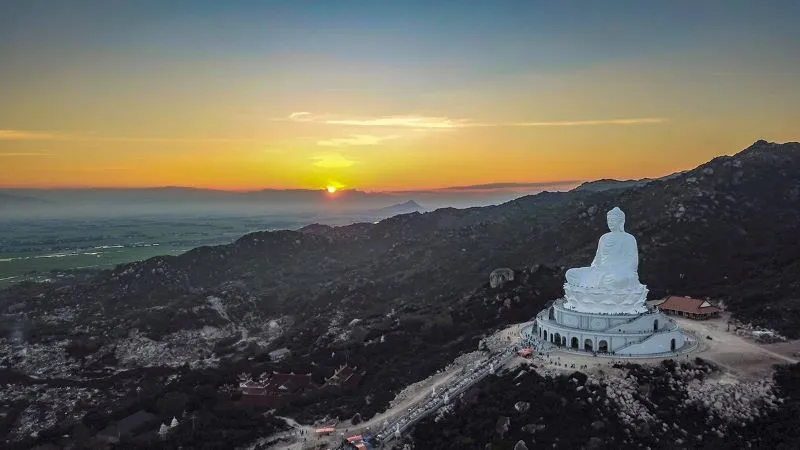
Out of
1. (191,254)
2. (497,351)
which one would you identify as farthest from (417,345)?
(191,254)

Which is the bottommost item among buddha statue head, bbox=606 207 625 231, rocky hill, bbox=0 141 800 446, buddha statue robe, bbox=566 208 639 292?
rocky hill, bbox=0 141 800 446

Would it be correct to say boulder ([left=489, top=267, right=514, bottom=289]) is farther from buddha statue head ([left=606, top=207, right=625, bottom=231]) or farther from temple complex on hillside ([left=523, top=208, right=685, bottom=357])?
buddha statue head ([left=606, top=207, right=625, bottom=231])

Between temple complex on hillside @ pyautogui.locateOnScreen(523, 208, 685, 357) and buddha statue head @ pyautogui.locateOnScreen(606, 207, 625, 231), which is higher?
buddha statue head @ pyautogui.locateOnScreen(606, 207, 625, 231)

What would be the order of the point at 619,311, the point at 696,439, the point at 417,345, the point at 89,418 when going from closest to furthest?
the point at 696,439, the point at 619,311, the point at 89,418, the point at 417,345

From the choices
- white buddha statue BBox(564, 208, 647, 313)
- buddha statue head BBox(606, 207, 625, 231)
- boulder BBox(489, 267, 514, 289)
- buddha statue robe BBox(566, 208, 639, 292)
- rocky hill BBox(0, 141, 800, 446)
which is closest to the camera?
white buddha statue BBox(564, 208, 647, 313)

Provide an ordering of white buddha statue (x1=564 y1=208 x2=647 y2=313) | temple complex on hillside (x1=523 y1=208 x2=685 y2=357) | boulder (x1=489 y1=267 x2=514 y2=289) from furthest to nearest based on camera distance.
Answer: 1. boulder (x1=489 y1=267 x2=514 y2=289)
2. white buddha statue (x1=564 y1=208 x2=647 y2=313)
3. temple complex on hillside (x1=523 y1=208 x2=685 y2=357)

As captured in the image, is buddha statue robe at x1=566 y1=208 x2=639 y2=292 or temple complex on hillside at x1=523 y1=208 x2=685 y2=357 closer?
temple complex on hillside at x1=523 y1=208 x2=685 y2=357

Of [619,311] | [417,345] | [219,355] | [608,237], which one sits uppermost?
[608,237]

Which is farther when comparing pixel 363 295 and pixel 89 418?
pixel 363 295

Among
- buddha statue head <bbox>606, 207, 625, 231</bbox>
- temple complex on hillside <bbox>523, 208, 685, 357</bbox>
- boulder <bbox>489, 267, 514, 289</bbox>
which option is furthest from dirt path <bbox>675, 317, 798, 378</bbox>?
boulder <bbox>489, 267, 514, 289</bbox>

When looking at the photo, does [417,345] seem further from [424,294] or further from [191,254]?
[191,254]
